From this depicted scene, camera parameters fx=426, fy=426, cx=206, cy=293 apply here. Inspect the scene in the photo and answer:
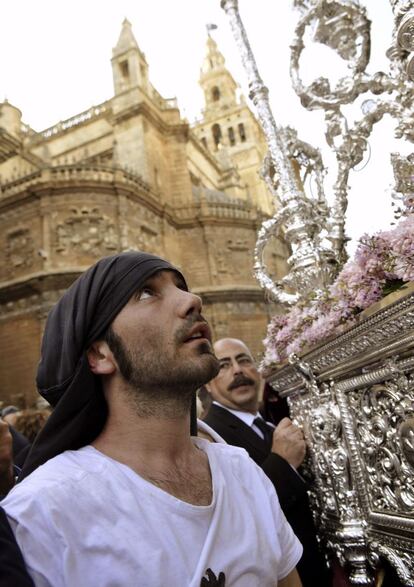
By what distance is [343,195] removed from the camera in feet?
11.8

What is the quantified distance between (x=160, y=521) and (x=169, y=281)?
825mm

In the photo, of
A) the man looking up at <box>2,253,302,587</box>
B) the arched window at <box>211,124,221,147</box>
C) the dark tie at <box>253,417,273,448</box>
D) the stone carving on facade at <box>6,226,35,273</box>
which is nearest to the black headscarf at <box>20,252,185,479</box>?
the man looking up at <box>2,253,302,587</box>

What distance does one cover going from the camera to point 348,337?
2105mm

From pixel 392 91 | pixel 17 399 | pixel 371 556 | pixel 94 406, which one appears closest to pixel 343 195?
pixel 392 91

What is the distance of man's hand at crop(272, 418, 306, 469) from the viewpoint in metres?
2.77

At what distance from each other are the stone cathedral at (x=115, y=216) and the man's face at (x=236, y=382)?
13.5 m

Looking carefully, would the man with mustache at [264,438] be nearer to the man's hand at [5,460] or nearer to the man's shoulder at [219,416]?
the man's shoulder at [219,416]

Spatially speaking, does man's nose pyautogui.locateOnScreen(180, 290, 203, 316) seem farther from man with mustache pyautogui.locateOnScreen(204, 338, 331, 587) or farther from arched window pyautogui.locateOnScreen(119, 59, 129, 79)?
arched window pyautogui.locateOnScreen(119, 59, 129, 79)

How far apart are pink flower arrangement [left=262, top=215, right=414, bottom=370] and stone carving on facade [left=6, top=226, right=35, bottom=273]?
17905 millimetres

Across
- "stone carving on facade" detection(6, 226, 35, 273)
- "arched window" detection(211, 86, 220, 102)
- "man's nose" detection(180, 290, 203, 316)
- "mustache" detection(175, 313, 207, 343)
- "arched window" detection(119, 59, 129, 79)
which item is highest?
"arched window" detection(211, 86, 220, 102)

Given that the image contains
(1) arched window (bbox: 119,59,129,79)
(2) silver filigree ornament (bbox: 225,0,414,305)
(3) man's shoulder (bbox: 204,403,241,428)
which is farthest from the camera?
(1) arched window (bbox: 119,59,129,79)

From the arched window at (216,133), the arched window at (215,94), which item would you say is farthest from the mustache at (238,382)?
the arched window at (215,94)

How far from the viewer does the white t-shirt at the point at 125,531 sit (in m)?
1.05

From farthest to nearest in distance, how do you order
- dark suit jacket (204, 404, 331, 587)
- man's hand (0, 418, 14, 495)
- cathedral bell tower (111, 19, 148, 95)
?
cathedral bell tower (111, 19, 148, 95)
dark suit jacket (204, 404, 331, 587)
man's hand (0, 418, 14, 495)
